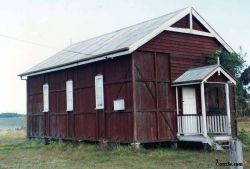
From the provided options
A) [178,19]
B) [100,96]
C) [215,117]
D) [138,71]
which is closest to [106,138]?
[100,96]

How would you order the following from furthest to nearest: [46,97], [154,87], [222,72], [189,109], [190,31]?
[46,97] < [190,31] < [189,109] < [154,87] < [222,72]

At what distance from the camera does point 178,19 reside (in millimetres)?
19891

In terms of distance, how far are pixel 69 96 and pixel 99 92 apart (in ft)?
10.5

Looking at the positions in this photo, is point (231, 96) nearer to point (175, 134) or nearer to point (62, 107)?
point (175, 134)

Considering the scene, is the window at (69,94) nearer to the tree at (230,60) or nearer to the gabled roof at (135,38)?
the gabled roof at (135,38)

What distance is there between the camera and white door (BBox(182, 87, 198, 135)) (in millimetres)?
18969

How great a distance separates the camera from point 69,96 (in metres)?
23.3

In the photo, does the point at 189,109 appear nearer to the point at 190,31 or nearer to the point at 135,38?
the point at 190,31

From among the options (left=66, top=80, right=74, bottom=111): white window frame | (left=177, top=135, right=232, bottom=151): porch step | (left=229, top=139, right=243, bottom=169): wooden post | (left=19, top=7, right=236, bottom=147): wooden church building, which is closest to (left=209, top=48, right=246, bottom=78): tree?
(left=19, top=7, right=236, bottom=147): wooden church building

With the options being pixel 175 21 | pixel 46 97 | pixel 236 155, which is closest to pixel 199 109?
pixel 175 21

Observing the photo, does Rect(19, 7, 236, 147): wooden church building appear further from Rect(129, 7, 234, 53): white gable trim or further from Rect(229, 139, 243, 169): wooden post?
Rect(229, 139, 243, 169): wooden post

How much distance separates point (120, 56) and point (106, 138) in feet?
13.3

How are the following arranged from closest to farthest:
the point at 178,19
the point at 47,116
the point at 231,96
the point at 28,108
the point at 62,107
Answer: the point at 178,19, the point at 231,96, the point at 62,107, the point at 47,116, the point at 28,108

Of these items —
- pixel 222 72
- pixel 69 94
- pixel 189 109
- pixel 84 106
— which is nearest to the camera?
pixel 222 72
